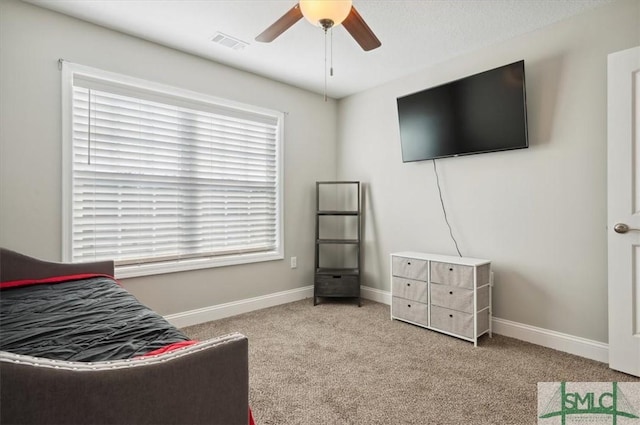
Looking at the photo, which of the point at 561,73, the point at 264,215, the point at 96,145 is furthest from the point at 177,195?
the point at 561,73

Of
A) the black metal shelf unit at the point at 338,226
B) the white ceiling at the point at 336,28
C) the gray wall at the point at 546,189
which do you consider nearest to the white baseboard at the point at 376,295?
the black metal shelf unit at the point at 338,226

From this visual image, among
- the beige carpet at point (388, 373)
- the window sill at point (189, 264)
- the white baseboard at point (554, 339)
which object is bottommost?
the beige carpet at point (388, 373)

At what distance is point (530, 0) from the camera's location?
2262 millimetres

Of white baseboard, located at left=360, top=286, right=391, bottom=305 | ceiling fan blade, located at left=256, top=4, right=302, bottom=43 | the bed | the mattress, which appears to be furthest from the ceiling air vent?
white baseboard, located at left=360, top=286, right=391, bottom=305

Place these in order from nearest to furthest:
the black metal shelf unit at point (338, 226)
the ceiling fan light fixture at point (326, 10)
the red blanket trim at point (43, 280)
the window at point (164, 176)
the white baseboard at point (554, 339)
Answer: the ceiling fan light fixture at point (326, 10)
the red blanket trim at point (43, 280)
the white baseboard at point (554, 339)
the window at point (164, 176)
the black metal shelf unit at point (338, 226)

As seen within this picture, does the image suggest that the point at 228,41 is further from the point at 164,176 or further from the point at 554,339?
the point at 554,339

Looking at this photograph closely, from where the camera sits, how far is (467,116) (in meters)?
2.87

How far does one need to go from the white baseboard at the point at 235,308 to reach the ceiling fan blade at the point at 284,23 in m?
2.38

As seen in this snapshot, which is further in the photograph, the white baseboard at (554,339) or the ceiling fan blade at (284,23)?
the white baseboard at (554,339)

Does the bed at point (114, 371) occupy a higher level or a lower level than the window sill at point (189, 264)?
higher

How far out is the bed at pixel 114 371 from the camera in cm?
68

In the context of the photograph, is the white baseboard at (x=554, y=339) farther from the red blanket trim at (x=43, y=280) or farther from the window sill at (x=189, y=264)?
the red blanket trim at (x=43, y=280)

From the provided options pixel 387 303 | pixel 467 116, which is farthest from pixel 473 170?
pixel 387 303

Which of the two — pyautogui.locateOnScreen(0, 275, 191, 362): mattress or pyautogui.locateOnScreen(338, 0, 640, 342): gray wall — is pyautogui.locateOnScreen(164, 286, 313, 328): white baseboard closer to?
pyautogui.locateOnScreen(0, 275, 191, 362): mattress
